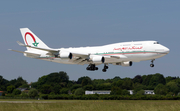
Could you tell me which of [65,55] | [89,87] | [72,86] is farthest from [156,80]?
[65,55]

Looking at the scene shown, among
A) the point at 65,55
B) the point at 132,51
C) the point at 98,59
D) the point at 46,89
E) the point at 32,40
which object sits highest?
the point at 32,40

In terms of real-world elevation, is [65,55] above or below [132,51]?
below

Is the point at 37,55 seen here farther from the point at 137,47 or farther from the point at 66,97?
the point at 66,97

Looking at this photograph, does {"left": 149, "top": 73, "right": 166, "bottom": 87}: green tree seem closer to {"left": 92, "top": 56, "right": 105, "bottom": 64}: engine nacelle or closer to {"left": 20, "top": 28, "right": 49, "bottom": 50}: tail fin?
{"left": 20, "top": 28, "right": 49, "bottom": 50}: tail fin

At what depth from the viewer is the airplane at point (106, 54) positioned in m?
57.9

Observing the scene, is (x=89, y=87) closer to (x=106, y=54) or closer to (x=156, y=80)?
(x=156, y=80)

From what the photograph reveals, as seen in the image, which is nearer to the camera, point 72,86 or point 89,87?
point 89,87

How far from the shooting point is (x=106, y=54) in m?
61.5

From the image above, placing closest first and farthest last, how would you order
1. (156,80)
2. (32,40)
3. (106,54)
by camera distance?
(106,54) → (32,40) → (156,80)

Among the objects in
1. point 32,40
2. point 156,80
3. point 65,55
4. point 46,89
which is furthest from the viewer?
point 156,80

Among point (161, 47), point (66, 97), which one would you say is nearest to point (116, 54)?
point (161, 47)

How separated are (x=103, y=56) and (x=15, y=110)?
2407 cm

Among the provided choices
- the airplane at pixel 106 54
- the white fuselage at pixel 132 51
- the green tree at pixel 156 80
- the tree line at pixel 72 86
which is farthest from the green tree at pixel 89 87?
the white fuselage at pixel 132 51

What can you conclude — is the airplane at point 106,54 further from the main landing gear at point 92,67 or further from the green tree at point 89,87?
the green tree at point 89,87
